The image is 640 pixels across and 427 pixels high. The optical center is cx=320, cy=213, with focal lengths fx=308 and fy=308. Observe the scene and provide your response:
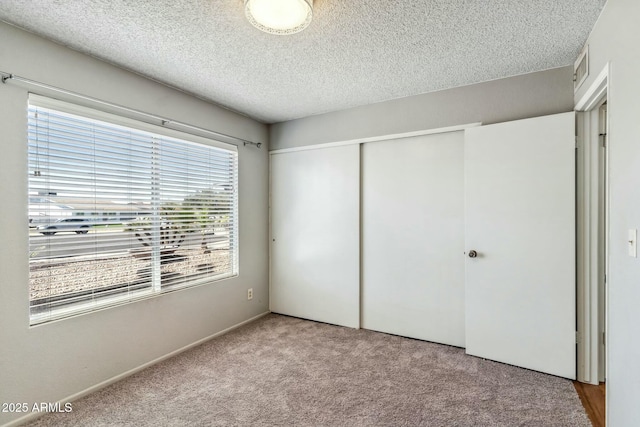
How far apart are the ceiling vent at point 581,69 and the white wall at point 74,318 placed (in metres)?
3.09

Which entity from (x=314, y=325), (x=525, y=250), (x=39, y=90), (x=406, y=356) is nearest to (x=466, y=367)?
(x=406, y=356)

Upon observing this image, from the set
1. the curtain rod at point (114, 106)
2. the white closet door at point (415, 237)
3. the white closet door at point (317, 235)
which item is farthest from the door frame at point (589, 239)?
the curtain rod at point (114, 106)

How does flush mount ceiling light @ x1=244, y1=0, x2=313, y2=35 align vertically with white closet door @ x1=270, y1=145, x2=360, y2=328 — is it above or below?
above

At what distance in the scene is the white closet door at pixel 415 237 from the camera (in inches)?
113

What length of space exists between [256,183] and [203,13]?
2156 millimetres

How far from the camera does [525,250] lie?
8.05 feet

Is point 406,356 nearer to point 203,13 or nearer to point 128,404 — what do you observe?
point 128,404

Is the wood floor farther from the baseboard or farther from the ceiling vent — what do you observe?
the baseboard

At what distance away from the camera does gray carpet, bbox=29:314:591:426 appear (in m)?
1.92

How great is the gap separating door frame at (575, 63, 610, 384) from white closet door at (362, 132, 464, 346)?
2.72 ft

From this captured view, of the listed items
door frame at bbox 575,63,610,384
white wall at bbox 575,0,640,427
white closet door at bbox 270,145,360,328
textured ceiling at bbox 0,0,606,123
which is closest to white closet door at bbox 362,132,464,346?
white closet door at bbox 270,145,360,328

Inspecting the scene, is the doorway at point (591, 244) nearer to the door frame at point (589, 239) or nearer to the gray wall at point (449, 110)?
the door frame at point (589, 239)

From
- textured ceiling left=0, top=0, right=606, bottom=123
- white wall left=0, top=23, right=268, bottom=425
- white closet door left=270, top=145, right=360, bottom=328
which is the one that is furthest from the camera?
white closet door left=270, top=145, right=360, bottom=328

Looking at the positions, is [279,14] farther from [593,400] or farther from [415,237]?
[593,400]
